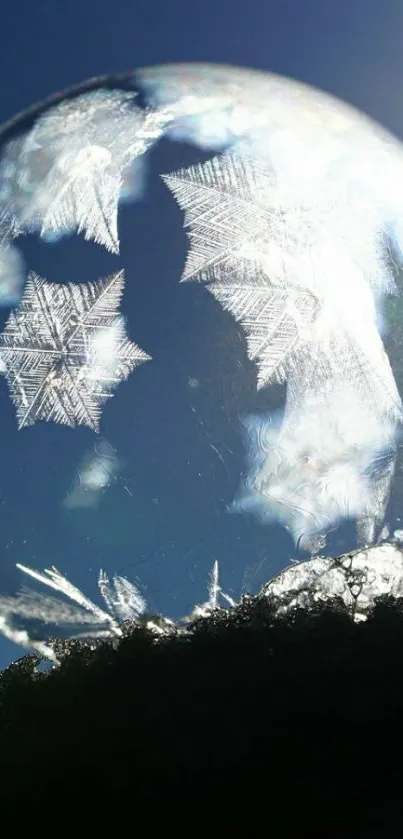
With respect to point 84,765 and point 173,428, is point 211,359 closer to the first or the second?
point 173,428

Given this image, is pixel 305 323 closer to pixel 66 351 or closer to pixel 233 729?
pixel 66 351

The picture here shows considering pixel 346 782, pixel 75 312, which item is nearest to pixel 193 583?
pixel 346 782

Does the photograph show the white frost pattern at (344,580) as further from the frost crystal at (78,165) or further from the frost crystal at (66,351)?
the frost crystal at (78,165)

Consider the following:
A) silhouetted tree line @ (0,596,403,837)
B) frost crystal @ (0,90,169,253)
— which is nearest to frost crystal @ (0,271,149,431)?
frost crystal @ (0,90,169,253)

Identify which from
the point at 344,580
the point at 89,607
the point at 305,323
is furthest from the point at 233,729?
the point at 305,323

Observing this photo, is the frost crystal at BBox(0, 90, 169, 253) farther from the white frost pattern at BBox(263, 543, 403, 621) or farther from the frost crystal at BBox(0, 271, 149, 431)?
the white frost pattern at BBox(263, 543, 403, 621)
